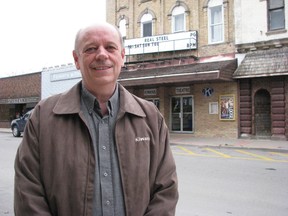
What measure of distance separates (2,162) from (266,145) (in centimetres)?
999

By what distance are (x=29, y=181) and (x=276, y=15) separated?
1654 centimetres

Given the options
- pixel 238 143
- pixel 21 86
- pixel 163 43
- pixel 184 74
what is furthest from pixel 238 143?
pixel 21 86

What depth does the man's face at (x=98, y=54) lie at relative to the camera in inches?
80.1

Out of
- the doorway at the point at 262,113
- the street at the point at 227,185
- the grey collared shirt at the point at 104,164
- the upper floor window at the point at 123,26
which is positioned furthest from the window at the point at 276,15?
the grey collared shirt at the point at 104,164

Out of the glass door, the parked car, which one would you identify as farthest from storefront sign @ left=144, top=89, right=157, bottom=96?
the parked car

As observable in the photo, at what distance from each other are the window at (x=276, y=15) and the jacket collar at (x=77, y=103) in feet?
51.2

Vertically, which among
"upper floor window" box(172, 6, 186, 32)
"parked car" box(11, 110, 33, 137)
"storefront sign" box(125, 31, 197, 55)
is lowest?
"parked car" box(11, 110, 33, 137)

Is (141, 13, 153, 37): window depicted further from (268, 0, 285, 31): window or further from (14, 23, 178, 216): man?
(14, 23, 178, 216): man

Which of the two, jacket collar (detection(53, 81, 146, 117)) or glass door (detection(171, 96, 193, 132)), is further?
glass door (detection(171, 96, 193, 132))

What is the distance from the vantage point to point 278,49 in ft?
51.4

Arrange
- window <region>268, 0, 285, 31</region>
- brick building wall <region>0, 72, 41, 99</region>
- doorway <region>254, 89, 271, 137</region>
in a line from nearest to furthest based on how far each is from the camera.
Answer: window <region>268, 0, 285, 31</region> < doorway <region>254, 89, 271, 137</region> < brick building wall <region>0, 72, 41, 99</region>

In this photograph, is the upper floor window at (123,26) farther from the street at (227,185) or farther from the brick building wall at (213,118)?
Result: the street at (227,185)

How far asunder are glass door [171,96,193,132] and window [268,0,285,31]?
18.1 ft

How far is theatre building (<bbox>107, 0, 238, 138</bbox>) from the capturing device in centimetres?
1708
